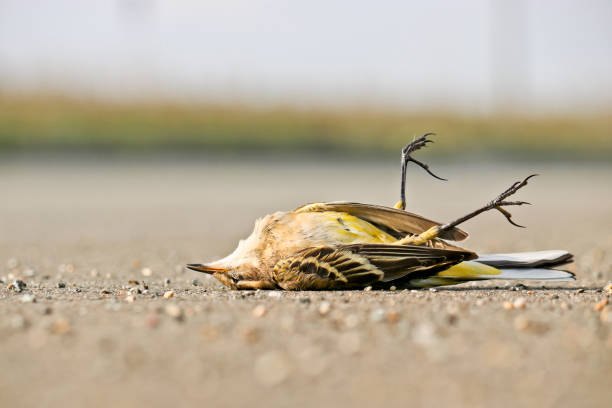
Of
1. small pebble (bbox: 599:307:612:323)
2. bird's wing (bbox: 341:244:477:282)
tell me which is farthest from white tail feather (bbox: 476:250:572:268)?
small pebble (bbox: 599:307:612:323)

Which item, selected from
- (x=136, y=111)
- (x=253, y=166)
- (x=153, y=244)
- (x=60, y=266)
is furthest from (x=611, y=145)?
(x=60, y=266)

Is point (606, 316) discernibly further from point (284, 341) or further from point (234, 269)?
point (234, 269)

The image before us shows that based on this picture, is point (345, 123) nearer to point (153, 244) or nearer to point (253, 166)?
point (253, 166)

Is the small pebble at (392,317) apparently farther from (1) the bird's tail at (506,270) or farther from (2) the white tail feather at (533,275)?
(2) the white tail feather at (533,275)

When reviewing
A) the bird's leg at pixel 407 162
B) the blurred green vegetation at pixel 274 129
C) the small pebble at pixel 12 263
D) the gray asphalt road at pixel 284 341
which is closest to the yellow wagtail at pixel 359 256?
the gray asphalt road at pixel 284 341

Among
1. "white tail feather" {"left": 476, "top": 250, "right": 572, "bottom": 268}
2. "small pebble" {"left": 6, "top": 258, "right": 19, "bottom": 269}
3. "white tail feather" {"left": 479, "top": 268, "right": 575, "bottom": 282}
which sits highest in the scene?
"white tail feather" {"left": 476, "top": 250, "right": 572, "bottom": 268}

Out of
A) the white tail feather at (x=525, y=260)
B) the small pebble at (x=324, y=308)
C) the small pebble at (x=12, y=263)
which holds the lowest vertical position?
the small pebble at (x=12, y=263)

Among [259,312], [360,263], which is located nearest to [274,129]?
[360,263]

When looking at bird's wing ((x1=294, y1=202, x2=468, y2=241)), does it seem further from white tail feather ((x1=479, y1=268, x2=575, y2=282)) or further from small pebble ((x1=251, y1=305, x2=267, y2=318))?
small pebble ((x1=251, y1=305, x2=267, y2=318))
